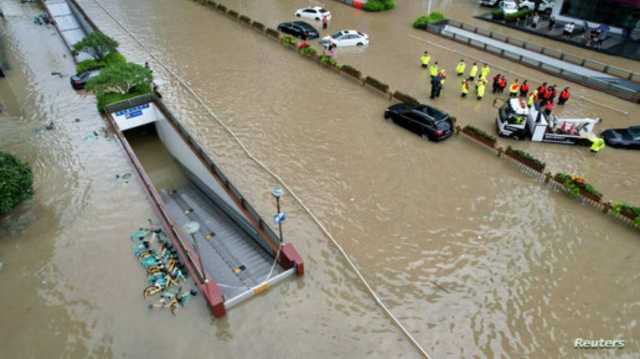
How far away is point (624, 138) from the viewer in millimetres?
19391

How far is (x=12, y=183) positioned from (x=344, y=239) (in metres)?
12.3

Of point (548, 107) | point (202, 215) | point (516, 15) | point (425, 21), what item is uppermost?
point (516, 15)

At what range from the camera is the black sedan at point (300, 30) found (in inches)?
1258

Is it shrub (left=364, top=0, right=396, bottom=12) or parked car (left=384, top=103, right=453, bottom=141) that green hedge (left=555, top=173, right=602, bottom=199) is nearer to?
parked car (left=384, top=103, right=453, bottom=141)

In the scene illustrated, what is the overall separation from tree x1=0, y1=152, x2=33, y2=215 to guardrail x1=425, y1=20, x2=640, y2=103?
29281mm

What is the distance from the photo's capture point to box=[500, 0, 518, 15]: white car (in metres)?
36.6

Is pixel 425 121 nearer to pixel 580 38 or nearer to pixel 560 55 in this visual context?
pixel 560 55

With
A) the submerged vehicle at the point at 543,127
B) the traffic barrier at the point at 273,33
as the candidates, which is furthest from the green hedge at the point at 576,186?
the traffic barrier at the point at 273,33

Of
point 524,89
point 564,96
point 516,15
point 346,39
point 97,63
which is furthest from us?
point 516,15

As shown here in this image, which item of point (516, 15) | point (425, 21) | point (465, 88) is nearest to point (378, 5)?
point (425, 21)

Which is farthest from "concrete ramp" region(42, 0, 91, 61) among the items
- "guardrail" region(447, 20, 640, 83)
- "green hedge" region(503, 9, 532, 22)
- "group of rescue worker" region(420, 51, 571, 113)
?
"green hedge" region(503, 9, 532, 22)

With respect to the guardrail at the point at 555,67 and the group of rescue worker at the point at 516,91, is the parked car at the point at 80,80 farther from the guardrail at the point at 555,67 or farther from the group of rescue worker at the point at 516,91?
the guardrail at the point at 555,67

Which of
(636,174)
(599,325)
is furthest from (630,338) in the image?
(636,174)

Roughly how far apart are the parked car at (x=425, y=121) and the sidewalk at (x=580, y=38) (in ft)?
63.6
